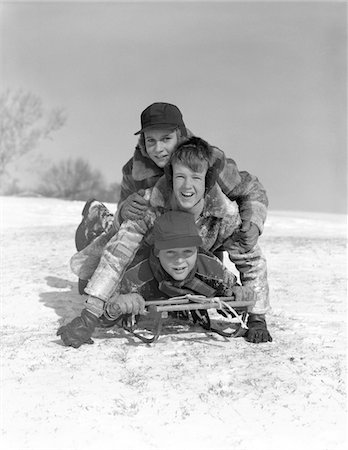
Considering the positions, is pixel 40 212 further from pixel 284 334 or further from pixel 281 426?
pixel 281 426

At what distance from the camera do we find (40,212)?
13.0 metres

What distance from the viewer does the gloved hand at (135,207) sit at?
3.68 m

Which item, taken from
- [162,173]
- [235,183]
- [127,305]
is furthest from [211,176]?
[127,305]

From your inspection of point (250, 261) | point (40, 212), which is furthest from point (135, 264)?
point (40, 212)

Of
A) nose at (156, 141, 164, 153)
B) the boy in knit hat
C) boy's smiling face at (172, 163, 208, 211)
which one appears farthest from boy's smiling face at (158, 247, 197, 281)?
nose at (156, 141, 164, 153)

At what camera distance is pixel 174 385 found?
9.76ft

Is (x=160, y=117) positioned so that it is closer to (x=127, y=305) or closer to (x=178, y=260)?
(x=178, y=260)

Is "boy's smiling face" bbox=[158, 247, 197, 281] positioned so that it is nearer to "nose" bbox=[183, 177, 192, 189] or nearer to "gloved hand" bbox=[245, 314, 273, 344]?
"nose" bbox=[183, 177, 192, 189]

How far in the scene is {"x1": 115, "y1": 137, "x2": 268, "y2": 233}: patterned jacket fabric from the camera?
3.83 meters

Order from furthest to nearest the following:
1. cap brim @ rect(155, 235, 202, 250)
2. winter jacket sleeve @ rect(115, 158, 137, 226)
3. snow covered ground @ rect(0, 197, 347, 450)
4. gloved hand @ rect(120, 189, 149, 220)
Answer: winter jacket sleeve @ rect(115, 158, 137, 226), gloved hand @ rect(120, 189, 149, 220), cap brim @ rect(155, 235, 202, 250), snow covered ground @ rect(0, 197, 347, 450)

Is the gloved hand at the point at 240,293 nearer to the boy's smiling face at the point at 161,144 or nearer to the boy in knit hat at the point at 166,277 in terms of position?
the boy in knit hat at the point at 166,277

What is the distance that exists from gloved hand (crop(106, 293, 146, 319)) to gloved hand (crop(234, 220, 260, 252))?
29.1 inches

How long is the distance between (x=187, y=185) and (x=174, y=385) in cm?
112

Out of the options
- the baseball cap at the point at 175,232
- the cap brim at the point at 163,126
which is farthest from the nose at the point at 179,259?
the cap brim at the point at 163,126
